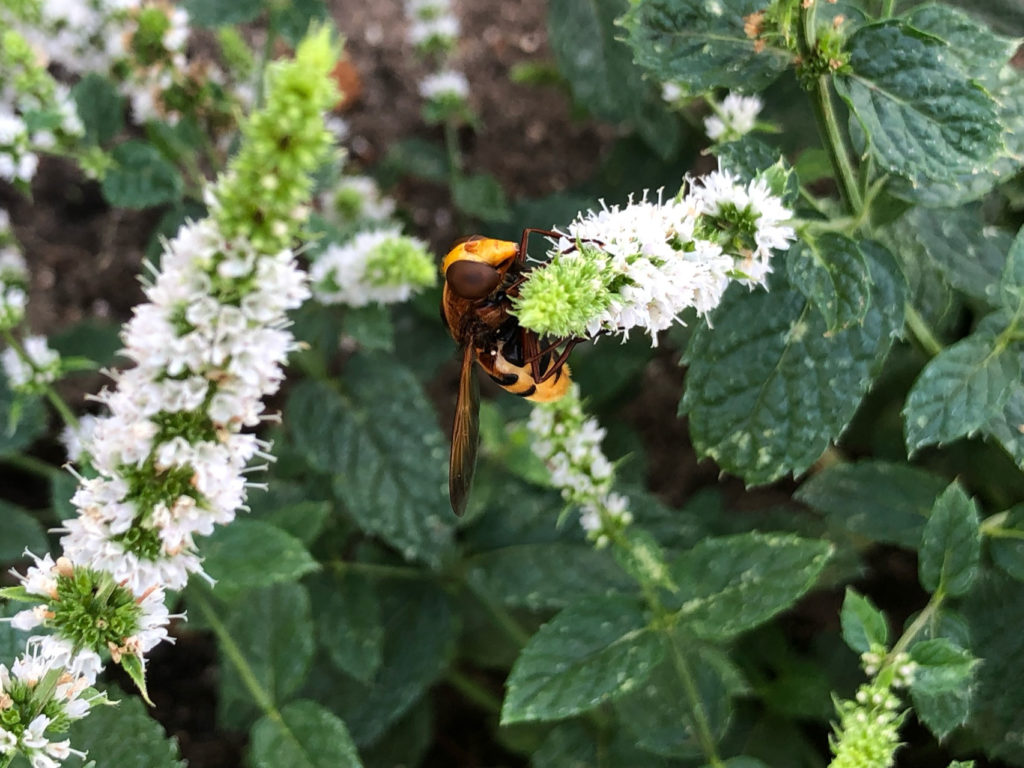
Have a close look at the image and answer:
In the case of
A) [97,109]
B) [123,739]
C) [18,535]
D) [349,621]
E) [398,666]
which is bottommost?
[398,666]

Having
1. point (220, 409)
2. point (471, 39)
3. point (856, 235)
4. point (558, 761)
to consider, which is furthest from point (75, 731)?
point (471, 39)

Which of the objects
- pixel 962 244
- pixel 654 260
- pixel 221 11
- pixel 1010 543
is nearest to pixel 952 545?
pixel 1010 543

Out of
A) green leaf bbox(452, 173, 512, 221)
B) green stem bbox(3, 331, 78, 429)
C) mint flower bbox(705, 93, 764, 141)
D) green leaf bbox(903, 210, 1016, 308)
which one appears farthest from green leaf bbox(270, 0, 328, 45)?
green leaf bbox(903, 210, 1016, 308)

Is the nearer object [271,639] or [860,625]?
[860,625]

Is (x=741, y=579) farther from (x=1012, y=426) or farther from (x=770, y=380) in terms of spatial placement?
(x=1012, y=426)

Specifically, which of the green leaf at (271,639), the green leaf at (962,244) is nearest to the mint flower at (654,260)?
the green leaf at (962,244)

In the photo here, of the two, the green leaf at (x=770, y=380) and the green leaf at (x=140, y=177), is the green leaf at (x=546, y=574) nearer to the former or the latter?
the green leaf at (x=770, y=380)

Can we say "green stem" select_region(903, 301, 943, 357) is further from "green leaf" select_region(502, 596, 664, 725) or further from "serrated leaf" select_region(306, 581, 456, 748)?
"serrated leaf" select_region(306, 581, 456, 748)
